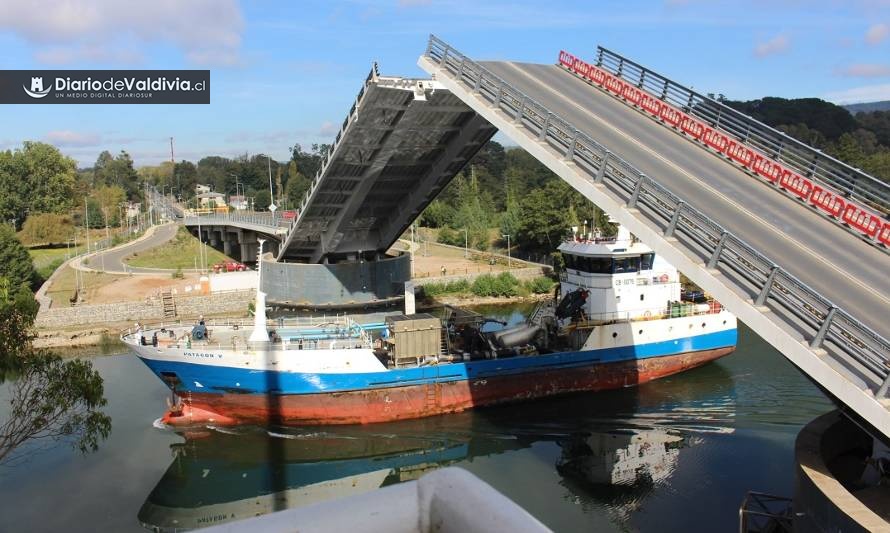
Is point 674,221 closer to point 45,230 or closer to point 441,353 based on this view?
point 441,353

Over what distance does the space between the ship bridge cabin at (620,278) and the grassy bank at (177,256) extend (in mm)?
33023

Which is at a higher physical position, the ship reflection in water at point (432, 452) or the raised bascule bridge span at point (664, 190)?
the raised bascule bridge span at point (664, 190)

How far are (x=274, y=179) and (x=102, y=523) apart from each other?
323 feet

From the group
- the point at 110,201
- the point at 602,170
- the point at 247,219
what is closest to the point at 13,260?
the point at 247,219

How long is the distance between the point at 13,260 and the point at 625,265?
116 ft

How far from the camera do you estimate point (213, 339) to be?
22.6m

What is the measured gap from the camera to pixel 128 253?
56.5 metres

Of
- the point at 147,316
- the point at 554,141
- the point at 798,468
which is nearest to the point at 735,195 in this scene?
the point at 554,141

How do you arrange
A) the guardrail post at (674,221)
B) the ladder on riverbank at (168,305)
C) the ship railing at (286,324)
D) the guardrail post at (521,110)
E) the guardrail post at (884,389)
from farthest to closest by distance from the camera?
1. the ladder on riverbank at (168,305)
2. the ship railing at (286,324)
3. the guardrail post at (521,110)
4. the guardrail post at (674,221)
5. the guardrail post at (884,389)

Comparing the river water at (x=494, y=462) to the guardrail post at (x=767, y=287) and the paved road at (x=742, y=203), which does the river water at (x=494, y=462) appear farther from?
the guardrail post at (x=767, y=287)

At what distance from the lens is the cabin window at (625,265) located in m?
24.0

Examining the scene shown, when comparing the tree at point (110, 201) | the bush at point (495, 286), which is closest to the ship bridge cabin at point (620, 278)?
the bush at point (495, 286)

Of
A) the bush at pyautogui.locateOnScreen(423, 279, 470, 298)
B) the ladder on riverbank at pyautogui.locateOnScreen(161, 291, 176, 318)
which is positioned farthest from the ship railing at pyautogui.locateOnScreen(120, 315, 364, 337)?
the bush at pyautogui.locateOnScreen(423, 279, 470, 298)

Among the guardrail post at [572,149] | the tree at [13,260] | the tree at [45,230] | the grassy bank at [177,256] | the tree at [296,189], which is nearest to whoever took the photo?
the guardrail post at [572,149]
